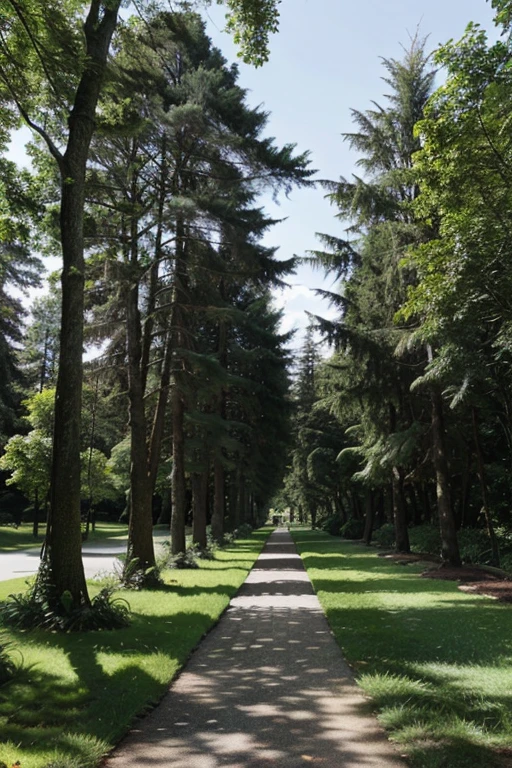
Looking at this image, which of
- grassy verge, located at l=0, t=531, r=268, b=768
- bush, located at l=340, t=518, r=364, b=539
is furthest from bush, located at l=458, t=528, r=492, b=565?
bush, located at l=340, t=518, r=364, b=539

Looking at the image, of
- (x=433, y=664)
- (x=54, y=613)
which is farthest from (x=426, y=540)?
(x=54, y=613)

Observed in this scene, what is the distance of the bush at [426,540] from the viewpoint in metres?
20.9

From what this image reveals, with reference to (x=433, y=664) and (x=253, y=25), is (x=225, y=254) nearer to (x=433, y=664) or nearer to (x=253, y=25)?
(x=253, y=25)

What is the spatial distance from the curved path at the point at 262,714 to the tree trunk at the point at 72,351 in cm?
240

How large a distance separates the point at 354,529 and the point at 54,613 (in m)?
30.7

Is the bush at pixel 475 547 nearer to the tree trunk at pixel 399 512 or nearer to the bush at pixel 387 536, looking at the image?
the tree trunk at pixel 399 512

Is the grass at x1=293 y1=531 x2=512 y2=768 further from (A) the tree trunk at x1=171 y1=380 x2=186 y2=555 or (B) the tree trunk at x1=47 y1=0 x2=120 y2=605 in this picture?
(A) the tree trunk at x1=171 y1=380 x2=186 y2=555

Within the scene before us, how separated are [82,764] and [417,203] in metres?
9.04

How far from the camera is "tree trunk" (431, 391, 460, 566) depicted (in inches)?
623

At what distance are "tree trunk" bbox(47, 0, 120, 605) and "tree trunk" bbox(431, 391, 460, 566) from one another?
10873mm

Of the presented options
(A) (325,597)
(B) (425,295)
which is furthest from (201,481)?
(B) (425,295)

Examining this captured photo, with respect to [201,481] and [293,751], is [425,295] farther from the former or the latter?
[201,481]

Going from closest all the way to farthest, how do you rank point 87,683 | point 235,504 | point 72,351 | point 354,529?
point 87,683 → point 72,351 → point 354,529 → point 235,504

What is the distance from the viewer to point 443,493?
1603 cm
